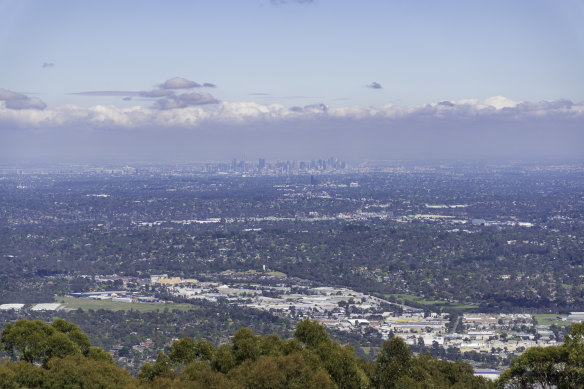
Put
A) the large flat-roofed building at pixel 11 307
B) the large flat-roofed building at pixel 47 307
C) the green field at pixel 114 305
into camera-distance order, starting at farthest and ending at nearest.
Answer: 1. the green field at pixel 114 305
2. the large flat-roofed building at pixel 47 307
3. the large flat-roofed building at pixel 11 307

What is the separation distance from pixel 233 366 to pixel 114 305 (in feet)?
154

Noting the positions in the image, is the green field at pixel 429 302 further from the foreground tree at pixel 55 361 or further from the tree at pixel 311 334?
the foreground tree at pixel 55 361

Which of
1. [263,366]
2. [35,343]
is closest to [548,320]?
[263,366]

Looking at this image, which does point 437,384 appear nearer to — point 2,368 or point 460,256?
point 2,368

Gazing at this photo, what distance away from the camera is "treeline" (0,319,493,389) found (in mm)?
23781

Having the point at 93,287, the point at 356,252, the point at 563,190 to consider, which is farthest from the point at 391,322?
the point at 563,190

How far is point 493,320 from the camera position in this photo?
6644cm

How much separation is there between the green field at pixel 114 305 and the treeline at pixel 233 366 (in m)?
41.1

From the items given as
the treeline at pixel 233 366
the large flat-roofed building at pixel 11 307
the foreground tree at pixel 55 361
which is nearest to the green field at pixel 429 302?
the large flat-roofed building at pixel 11 307

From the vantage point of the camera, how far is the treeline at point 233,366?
2378cm

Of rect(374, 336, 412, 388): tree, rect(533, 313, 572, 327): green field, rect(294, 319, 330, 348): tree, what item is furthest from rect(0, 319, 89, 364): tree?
rect(533, 313, 572, 327): green field

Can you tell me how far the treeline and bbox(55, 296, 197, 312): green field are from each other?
4115 centimetres

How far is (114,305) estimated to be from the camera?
71688 millimetres

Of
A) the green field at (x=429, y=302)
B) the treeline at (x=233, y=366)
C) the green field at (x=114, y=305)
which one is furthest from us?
the green field at (x=429, y=302)
